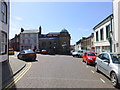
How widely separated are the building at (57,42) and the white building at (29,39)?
4.70 metres

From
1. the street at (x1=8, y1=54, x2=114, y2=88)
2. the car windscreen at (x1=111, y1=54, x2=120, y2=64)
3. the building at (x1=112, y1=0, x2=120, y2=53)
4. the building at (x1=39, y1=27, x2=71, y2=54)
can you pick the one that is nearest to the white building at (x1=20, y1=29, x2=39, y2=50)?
the building at (x1=39, y1=27, x2=71, y2=54)

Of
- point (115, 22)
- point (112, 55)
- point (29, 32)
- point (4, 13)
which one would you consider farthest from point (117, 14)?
point (29, 32)

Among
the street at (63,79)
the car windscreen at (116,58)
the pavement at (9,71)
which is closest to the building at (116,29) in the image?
the street at (63,79)

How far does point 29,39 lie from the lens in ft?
180

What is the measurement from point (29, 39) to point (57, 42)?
1523 centimetres

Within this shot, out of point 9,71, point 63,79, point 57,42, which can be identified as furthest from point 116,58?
point 57,42

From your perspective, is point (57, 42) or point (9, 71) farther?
point (57, 42)

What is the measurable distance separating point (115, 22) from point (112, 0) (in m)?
3.95

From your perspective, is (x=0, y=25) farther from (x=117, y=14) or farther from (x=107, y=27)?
(x=107, y=27)

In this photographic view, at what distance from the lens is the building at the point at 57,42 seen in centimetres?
4744

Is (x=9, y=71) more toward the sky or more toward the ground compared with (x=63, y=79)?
more toward the sky

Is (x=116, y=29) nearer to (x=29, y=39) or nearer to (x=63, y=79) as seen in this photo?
(x=63, y=79)

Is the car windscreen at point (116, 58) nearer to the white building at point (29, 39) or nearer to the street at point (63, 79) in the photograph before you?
the street at point (63, 79)

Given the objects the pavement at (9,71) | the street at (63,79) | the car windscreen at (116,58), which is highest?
the car windscreen at (116,58)
